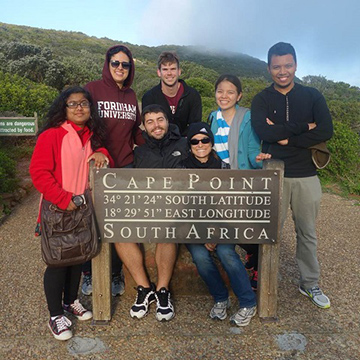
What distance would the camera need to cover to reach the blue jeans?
270 centimetres

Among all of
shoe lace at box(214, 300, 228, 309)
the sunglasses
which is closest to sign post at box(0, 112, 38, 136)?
the sunglasses

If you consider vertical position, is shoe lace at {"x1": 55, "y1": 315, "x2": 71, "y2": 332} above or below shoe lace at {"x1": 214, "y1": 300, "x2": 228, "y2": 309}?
below

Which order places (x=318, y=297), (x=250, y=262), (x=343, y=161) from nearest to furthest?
(x=318, y=297), (x=250, y=262), (x=343, y=161)

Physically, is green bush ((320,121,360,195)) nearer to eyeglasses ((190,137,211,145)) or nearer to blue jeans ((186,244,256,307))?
blue jeans ((186,244,256,307))

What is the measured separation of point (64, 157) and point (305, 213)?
1.84 m

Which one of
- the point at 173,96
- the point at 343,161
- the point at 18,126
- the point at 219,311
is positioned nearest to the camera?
the point at 219,311

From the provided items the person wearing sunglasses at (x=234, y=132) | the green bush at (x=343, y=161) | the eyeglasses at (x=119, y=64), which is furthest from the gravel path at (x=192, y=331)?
the green bush at (x=343, y=161)

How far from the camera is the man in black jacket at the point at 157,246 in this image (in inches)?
111

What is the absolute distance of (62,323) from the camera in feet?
8.54

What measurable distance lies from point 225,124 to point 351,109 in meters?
8.45

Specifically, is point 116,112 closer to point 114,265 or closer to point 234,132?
point 234,132

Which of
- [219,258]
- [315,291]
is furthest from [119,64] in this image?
[315,291]

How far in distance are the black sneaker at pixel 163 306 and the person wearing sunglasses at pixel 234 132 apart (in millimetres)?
1093

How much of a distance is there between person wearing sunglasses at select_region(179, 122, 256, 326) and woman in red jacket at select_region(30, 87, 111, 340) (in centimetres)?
65
